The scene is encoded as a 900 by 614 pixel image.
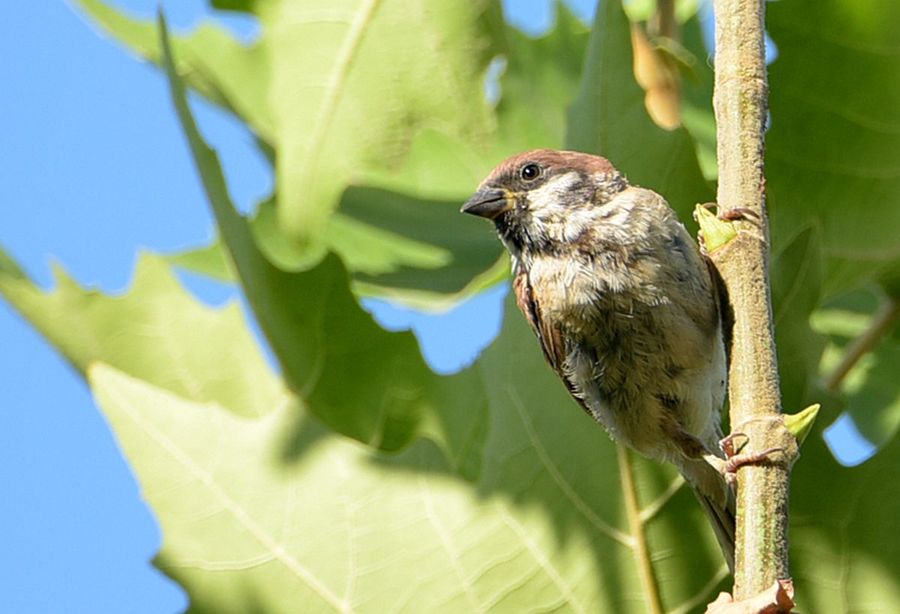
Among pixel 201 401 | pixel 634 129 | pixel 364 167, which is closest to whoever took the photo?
pixel 634 129

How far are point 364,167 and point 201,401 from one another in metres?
0.78

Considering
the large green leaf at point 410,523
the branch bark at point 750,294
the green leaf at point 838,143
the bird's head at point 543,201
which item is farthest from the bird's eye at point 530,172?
the branch bark at point 750,294

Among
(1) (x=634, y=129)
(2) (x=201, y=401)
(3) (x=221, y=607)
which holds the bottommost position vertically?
(3) (x=221, y=607)

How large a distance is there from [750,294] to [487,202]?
1276 millimetres

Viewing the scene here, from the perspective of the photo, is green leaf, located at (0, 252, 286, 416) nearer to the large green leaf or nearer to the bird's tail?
the large green leaf

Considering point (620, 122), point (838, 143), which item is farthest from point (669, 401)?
point (620, 122)

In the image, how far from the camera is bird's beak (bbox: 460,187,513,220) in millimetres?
3691

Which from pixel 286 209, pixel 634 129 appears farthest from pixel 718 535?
pixel 286 209

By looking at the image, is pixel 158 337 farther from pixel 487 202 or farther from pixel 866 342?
pixel 866 342

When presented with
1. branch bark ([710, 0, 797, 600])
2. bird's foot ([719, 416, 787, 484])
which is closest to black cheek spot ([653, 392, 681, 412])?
branch bark ([710, 0, 797, 600])

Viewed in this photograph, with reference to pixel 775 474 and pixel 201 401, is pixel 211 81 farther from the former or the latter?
pixel 775 474

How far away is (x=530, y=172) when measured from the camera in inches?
146

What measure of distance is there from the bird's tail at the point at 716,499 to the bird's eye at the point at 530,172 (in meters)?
0.88

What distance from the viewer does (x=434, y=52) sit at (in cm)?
369
